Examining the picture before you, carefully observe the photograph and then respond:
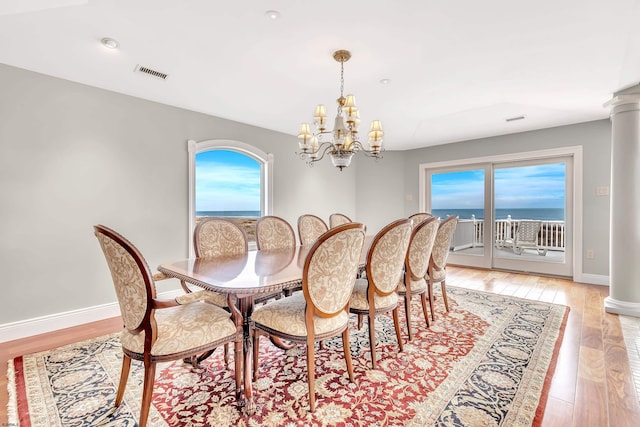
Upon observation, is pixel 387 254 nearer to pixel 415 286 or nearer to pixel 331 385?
pixel 415 286

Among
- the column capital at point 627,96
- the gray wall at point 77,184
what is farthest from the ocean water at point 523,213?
the gray wall at point 77,184

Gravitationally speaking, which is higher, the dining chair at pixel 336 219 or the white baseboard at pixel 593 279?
the dining chair at pixel 336 219

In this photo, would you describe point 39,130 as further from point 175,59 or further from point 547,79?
point 547,79

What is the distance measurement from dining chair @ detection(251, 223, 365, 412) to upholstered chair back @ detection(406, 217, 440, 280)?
2.89 ft

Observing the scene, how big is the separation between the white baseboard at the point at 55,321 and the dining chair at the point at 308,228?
1.51 metres

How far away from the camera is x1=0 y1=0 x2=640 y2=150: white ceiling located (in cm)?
190

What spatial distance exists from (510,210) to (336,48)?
445 centimetres

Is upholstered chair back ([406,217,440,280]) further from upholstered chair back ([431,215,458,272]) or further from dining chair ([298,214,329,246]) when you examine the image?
dining chair ([298,214,329,246])

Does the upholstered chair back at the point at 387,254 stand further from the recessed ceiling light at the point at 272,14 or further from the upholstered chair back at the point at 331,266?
the recessed ceiling light at the point at 272,14

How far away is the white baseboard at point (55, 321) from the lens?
256cm

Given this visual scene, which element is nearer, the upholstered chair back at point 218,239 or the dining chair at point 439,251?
the upholstered chair back at point 218,239

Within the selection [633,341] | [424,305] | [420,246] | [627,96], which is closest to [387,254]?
[420,246]

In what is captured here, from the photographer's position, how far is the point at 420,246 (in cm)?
244

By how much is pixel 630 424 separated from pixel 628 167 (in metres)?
2.83
